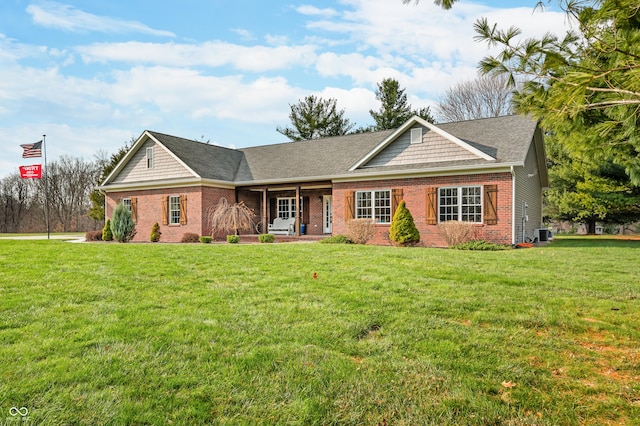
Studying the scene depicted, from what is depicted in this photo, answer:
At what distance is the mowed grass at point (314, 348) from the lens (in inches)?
106

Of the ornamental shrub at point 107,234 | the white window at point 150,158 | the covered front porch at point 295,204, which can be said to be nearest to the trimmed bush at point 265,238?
the covered front porch at point 295,204

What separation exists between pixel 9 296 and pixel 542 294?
7061 mm

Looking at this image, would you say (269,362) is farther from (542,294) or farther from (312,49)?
(312,49)

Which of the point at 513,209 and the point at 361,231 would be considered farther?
the point at 361,231

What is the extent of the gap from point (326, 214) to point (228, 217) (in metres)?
4.77

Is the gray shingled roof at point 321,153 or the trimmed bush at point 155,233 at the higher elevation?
the gray shingled roof at point 321,153

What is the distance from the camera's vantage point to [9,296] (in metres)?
5.05

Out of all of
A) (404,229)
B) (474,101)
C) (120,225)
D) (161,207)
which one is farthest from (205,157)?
(474,101)

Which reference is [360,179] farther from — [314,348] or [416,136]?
[314,348]

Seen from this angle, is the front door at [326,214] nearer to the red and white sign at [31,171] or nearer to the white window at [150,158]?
the white window at [150,158]

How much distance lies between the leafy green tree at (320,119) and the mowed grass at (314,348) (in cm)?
3147

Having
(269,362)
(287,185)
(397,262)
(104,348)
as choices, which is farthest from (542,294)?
(287,185)

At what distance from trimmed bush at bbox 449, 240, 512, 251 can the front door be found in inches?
312

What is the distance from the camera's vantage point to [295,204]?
20.9m
